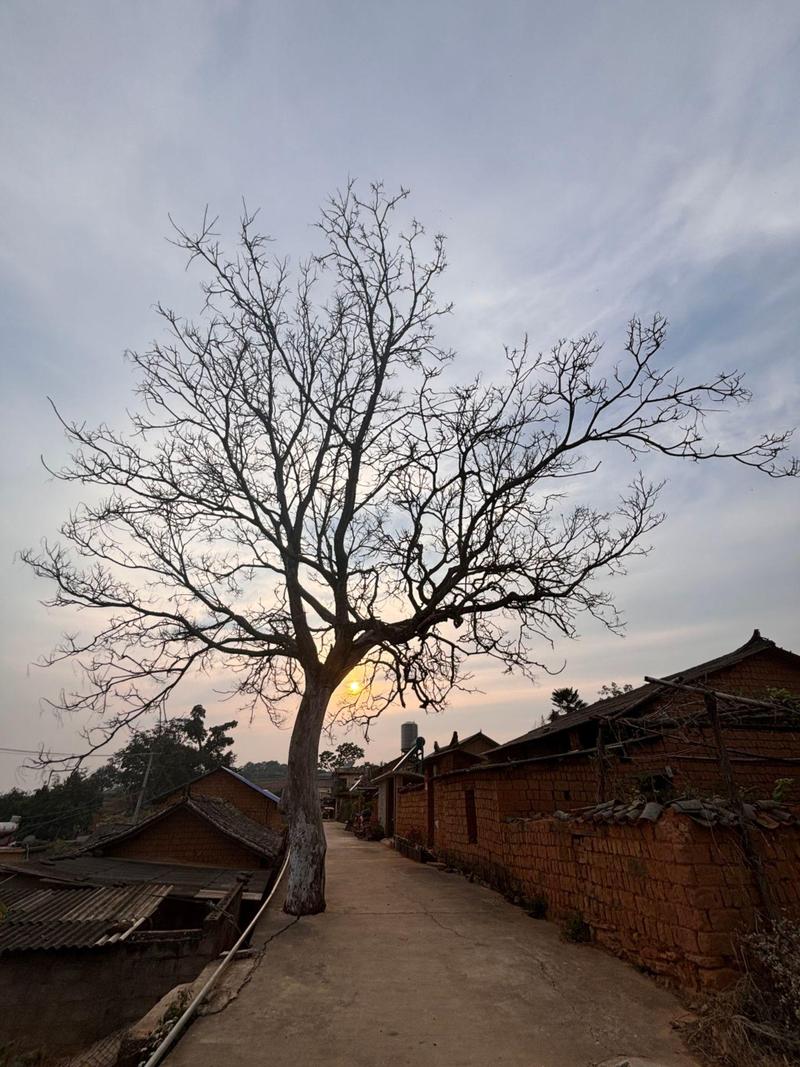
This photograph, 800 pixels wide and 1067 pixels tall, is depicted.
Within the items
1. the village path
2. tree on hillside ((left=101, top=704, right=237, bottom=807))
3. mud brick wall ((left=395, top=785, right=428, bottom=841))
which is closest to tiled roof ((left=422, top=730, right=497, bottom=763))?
mud brick wall ((left=395, top=785, right=428, bottom=841))

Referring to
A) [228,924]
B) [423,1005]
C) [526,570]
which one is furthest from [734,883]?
[228,924]

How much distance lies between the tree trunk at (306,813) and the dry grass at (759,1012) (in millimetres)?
6066

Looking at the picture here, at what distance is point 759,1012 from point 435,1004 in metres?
2.74

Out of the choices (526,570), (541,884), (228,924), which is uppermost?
(526,570)

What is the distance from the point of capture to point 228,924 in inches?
423

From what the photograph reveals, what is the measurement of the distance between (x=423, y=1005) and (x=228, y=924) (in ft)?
24.4

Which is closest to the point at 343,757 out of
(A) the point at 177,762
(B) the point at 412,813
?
(A) the point at 177,762

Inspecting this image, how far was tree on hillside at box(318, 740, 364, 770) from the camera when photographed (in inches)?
2709

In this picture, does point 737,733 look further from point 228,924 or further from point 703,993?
point 228,924

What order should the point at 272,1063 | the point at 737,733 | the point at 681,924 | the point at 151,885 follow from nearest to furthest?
the point at 272,1063 → the point at 681,924 → the point at 737,733 → the point at 151,885

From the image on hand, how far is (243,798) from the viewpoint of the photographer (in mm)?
27828

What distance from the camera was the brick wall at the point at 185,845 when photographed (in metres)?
18.8

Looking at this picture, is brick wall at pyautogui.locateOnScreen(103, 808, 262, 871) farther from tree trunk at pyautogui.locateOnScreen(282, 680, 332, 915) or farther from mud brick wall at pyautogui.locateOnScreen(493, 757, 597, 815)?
mud brick wall at pyautogui.locateOnScreen(493, 757, 597, 815)

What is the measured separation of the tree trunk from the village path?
0.63m
